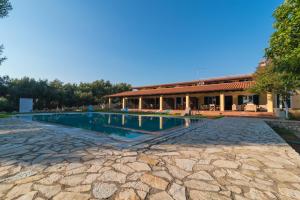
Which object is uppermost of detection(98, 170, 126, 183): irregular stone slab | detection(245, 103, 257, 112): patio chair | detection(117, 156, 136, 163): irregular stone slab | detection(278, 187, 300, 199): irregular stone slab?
detection(245, 103, 257, 112): patio chair

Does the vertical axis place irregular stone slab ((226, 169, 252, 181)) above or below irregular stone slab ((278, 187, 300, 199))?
above

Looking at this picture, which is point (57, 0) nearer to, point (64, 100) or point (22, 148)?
point (22, 148)

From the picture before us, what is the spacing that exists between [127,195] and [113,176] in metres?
0.61

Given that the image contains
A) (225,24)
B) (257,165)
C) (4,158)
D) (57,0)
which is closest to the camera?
(257,165)

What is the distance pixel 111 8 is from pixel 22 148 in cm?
1393

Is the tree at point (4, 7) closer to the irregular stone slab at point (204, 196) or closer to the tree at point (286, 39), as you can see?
the irregular stone slab at point (204, 196)

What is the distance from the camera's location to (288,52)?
26.9ft

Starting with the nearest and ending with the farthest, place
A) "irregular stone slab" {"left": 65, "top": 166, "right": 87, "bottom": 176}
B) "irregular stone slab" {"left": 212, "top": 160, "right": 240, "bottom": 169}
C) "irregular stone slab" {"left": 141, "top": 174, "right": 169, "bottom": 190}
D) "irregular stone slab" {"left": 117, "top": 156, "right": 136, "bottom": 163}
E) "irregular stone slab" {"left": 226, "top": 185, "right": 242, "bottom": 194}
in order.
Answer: "irregular stone slab" {"left": 226, "top": 185, "right": 242, "bottom": 194}, "irregular stone slab" {"left": 141, "top": 174, "right": 169, "bottom": 190}, "irregular stone slab" {"left": 65, "top": 166, "right": 87, "bottom": 176}, "irregular stone slab" {"left": 212, "top": 160, "right": 240, "bottom": 169}, "irregular stone slab" {"left": 117, "top": 156, "right": 136, "bottom": 163}

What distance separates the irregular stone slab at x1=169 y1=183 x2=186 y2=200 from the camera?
2064 mm

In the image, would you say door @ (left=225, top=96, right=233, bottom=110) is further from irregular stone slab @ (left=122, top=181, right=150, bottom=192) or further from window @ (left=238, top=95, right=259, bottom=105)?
irregular stone slab @ (left=122, top=181, right=150, bottom=192)

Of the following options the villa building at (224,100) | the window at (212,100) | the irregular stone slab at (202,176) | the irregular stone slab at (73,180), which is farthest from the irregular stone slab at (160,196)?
the window at (212,100)

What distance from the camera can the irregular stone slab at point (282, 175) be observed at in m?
2.58

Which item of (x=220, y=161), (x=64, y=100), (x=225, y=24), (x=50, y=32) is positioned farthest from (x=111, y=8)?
(x=64, y=100)

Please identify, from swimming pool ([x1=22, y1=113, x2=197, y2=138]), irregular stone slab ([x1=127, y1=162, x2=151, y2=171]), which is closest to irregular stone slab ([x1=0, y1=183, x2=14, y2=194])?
irregular stone slab ([x1=127, y1=162, x2=151, y2=171])
